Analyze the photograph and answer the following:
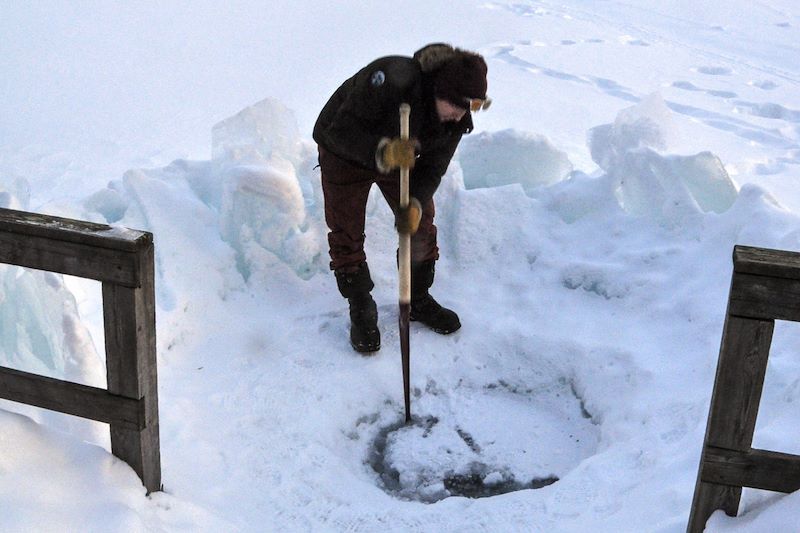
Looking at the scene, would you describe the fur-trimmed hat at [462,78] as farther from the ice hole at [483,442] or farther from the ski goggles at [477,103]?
the ice hole at [483,442]

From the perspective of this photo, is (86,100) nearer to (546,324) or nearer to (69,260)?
(546,324)

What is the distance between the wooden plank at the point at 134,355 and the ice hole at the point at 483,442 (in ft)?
3.40

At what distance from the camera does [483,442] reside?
3398 mm

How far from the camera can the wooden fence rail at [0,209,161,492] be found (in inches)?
86.9

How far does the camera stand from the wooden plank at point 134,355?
2.27m

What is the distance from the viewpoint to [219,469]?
302 cm

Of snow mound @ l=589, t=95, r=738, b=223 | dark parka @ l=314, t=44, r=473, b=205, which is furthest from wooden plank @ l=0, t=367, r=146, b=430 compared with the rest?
snow mound @ l=589, t=95, r=738, b=223

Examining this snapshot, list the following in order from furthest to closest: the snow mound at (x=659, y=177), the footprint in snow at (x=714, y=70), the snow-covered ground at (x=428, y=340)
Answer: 1. the footprint in snow at (x=714, y=70)
2. the snow mound at (x=659, y=177)
3. the snow-covered ground at (x=428, y=340)

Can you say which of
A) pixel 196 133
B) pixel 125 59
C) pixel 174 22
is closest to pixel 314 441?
pixel 196 133

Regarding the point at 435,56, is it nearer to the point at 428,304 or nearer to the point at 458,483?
the point at 428,304

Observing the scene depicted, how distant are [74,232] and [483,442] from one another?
6.32 feet

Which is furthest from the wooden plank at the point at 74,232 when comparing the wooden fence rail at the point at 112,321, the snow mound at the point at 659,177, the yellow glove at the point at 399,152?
the snow mound at the point at 659,177

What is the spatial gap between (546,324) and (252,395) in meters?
1.51

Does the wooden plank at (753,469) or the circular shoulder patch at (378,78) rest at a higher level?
the circular shoulder patch at (378,78)
